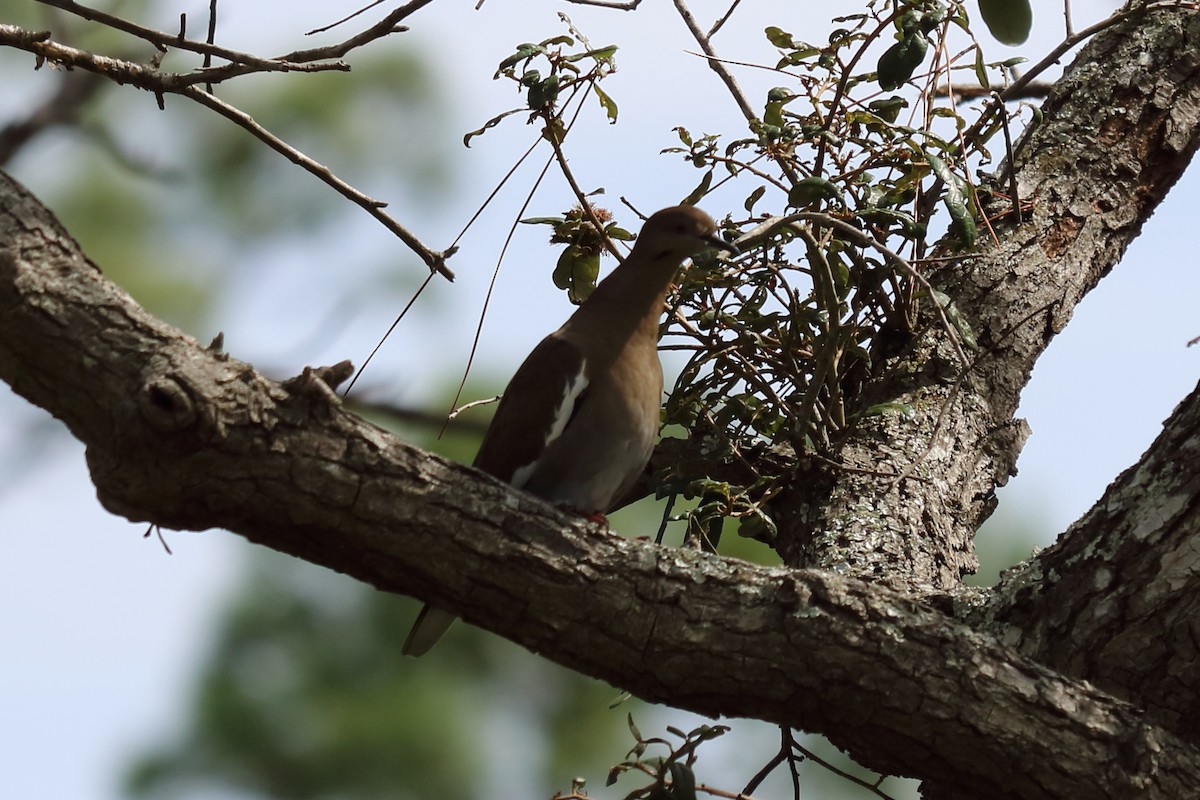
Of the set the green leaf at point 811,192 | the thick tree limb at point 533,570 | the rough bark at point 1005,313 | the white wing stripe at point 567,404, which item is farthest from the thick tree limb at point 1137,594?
the white wing stripe at point 567,404

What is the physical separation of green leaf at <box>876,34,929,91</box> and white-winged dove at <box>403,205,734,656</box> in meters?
0.50

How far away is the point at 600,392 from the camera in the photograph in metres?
2.82

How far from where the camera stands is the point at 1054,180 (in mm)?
3330

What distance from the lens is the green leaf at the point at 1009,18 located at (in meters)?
1.67

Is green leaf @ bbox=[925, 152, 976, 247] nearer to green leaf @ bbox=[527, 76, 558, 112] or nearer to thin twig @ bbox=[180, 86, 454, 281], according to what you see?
green leaf @ bbox=[527, 76, 558, 112]

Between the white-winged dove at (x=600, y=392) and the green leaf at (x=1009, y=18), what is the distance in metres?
1.13

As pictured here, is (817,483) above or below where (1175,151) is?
below

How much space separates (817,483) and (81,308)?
1.68 m

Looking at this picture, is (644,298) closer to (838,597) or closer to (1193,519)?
(838,597)

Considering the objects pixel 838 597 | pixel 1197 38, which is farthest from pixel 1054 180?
pixel 838 597

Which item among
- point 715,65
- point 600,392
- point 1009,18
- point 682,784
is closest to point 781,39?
point 715,65

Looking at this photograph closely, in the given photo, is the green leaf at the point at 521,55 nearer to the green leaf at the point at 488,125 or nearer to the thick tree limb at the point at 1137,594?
the green leaf at the point at 488,125

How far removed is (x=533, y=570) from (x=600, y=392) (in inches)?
34.9

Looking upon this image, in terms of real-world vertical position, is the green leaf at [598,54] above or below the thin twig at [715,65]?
below
